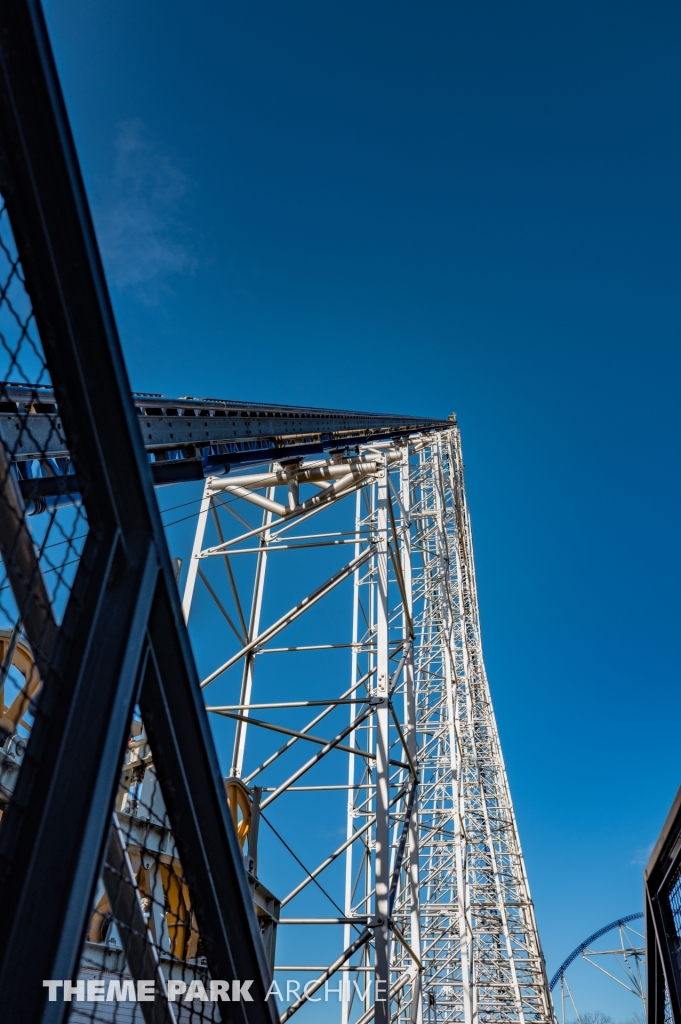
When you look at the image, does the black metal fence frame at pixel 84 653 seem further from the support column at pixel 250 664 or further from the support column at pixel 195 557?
the support column at pixel 195 557

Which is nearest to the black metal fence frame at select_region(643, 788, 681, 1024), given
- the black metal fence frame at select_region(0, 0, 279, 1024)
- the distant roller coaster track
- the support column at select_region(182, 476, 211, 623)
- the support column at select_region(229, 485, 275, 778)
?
the black metal fence frame at select_region(0, 0, 279, 1024)

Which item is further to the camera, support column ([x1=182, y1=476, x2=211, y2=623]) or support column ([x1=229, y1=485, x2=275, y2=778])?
support column ([x1=182, y1=476, x2=211, y2=623])

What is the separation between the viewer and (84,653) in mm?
1536

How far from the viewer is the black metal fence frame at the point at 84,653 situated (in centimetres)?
132

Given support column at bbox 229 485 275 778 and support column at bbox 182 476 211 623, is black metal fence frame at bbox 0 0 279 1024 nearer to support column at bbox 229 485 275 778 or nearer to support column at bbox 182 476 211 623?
support column at bbox 229 485 275 778

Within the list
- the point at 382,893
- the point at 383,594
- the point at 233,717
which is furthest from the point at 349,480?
the point at 382,893

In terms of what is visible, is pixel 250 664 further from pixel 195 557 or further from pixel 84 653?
pixel 84 653

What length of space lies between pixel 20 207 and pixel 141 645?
0.89 meters

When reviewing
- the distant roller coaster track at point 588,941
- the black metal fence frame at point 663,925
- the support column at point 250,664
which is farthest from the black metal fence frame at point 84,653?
the distant roller coaster track at point 588,941

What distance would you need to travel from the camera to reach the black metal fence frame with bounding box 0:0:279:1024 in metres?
1.32

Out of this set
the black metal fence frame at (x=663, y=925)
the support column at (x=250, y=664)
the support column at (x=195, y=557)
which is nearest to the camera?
the black metal fence frame at (x=663, y=925)

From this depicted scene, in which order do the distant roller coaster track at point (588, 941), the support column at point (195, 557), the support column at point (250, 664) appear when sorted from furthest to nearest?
the distant roller coaster track at point (588, 941)
the support column at point (195, 557)
the support column at point (250, 664)

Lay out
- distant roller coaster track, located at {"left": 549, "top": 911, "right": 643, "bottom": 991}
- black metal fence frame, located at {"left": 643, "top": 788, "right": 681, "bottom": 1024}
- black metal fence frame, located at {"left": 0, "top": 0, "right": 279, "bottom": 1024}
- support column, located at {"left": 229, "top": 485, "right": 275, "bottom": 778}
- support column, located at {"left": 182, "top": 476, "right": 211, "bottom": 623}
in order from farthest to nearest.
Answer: distant roller coaster track, located at {"left": 549, "top": 911, "right": 643, "bottom": 991}
support column, located at {"left": 182, "top": 476, "right": 211, "bottom": 623}
support column, located at {"left": 229, "top": 485, "right": 275, "bottom": 778}
black metal fence frame, located at {"left": 643, "top": 788, "right": 681, "bottom": 1024}
black metal fence frame, located at {"left": 0, "top": 0, "right": 279, "bottom": 1024}

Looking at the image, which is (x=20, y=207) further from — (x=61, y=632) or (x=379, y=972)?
(x=379, y=972)
